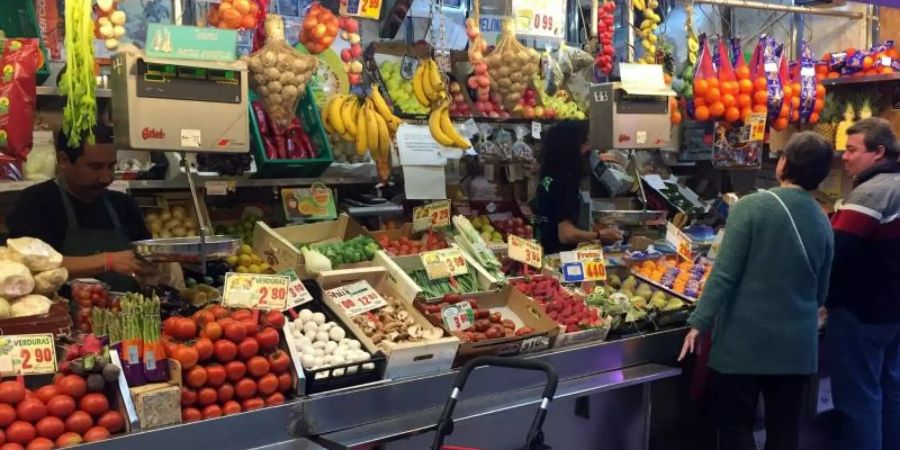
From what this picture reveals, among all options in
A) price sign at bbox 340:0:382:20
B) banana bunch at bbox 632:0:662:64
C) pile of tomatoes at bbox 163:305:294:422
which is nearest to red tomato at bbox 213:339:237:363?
pile of tomatoes at bbox 163:305:294:422

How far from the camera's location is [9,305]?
9.76 ft

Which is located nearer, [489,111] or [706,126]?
[489,111]

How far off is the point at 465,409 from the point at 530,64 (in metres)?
2.23

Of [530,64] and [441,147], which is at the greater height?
[530,64]

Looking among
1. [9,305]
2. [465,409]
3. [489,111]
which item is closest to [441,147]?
[489,111]

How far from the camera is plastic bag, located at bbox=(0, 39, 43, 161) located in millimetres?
3420

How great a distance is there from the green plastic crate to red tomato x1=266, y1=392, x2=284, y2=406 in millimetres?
1502

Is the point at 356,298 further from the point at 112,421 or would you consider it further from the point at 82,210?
the point at 82,210

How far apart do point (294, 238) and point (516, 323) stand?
1.22 meters

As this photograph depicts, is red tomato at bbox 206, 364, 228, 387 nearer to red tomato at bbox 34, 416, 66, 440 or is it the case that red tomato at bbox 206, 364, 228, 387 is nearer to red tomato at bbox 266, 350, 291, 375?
red tomato at bbox 266, 350, 291, 375

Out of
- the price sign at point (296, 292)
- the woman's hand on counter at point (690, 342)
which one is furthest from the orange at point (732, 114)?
the price sign at point (296, 292)

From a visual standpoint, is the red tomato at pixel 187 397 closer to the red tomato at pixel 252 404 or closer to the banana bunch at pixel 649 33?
the red tomato at pixel 252 404

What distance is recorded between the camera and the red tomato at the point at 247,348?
3045 millimetres

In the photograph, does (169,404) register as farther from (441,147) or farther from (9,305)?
(441,147)
